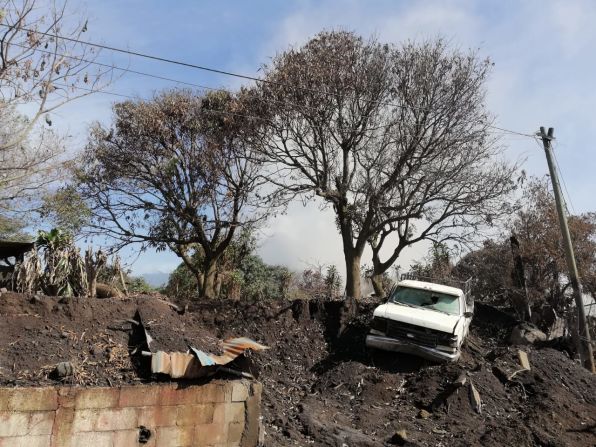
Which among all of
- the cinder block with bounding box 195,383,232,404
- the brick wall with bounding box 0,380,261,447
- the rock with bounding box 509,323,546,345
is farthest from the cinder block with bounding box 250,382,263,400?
the rock with bounding box 509,323,546,345

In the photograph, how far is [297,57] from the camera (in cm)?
1650

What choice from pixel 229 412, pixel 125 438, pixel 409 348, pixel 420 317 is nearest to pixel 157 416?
pixel 125 438

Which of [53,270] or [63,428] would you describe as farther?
[53,270]

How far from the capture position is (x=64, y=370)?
20.7 feet

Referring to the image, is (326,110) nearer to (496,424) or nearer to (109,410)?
(496,424)

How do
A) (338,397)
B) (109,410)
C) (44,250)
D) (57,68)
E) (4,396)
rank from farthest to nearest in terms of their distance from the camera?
(57,68) → (338,397) → (44,250) → (109,410) → (4,396)

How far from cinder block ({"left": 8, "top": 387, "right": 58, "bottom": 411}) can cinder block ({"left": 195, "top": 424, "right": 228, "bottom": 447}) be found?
1.82 metres

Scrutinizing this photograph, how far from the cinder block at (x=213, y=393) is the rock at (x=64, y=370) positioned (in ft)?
5.07

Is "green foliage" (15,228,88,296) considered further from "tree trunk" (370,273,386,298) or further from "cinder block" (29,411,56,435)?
"tree trunk" (370,273,386,298)

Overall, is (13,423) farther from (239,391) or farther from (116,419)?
(239,391)

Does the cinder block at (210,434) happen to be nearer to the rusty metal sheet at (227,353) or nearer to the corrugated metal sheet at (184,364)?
the corrugated metal sheet at (184,364)

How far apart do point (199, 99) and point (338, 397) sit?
1221cm

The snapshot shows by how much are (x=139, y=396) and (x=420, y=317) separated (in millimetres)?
6962

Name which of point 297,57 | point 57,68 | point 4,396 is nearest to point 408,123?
point 297,57
